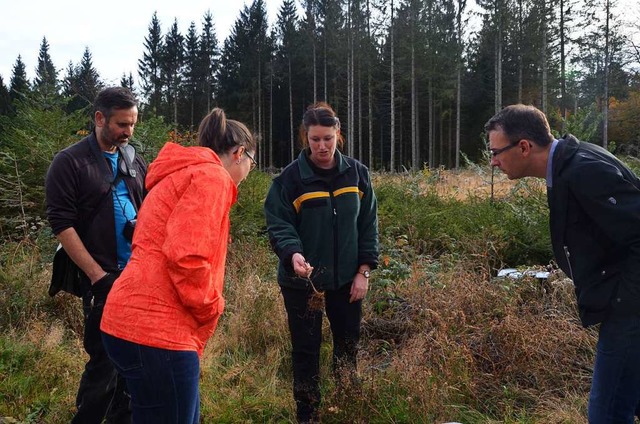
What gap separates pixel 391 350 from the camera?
4.40m

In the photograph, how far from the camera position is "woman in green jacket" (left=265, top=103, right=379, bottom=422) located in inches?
128

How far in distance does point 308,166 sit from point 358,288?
83 centimetres

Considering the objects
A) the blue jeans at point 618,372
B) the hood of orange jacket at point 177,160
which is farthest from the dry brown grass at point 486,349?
the hood of orange jacket at point 177,160

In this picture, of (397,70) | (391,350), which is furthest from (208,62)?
(391,350)

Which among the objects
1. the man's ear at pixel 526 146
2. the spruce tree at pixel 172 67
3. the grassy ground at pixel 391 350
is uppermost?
Result: the spruce tree at pixel 172 67

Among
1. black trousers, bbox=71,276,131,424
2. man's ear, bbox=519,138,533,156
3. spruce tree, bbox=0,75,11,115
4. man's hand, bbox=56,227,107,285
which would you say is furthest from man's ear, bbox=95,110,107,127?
spruce tree, bbox=0,75,11,115

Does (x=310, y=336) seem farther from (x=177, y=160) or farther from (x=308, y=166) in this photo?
(x=177, y=160)

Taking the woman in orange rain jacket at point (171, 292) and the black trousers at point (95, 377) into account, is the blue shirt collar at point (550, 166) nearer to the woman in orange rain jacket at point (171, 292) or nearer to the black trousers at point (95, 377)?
the woman in orange rain jacket at point (171, 292)

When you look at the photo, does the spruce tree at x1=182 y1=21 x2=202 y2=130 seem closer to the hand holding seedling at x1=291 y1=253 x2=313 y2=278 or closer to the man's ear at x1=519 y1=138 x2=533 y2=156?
the hand holding seedling at x1=291 y1=253 x2=313 y2=278

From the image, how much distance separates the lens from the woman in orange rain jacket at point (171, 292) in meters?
1.89

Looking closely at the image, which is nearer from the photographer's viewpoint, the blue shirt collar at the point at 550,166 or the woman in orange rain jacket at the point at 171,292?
the woman in orange rain jacket at the point at 171,292

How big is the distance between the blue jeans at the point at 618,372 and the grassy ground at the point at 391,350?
1.04 meters

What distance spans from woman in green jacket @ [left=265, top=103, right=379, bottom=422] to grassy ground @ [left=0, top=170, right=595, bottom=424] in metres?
0.27

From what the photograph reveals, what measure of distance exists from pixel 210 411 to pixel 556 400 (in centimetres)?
227
